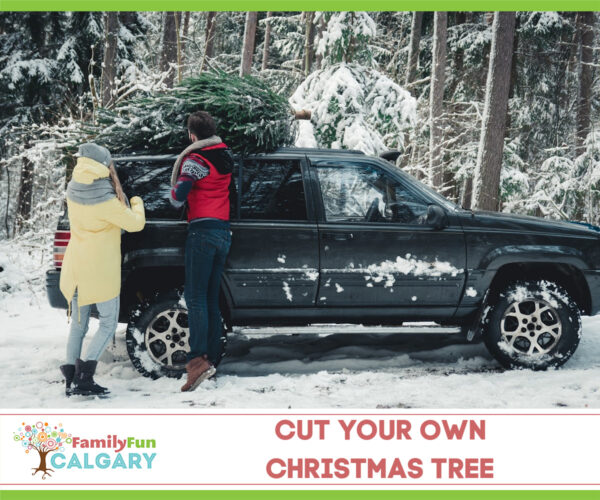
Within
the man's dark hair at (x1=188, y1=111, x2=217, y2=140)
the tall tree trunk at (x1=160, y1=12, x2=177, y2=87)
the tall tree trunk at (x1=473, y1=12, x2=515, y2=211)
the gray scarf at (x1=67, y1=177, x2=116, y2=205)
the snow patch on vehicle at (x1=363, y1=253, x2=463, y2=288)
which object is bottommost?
the snow patch on vehicle at (x1=363, y1=253, x2=463, y2=288)

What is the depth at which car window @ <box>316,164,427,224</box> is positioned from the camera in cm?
471

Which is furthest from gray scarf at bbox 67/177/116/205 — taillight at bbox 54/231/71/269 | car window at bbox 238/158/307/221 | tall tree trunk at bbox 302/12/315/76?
tall tree trunk at bbox 302/12/315/76

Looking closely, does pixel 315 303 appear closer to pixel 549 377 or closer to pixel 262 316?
pixel 262 316

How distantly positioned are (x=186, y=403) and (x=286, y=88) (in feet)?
41.5

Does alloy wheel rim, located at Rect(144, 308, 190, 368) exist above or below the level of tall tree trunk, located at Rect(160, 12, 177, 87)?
below

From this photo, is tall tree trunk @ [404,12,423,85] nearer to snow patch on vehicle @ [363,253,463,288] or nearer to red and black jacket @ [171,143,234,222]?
snow patch on vehicle @ [363,253,463,288]

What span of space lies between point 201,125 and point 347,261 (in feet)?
5.23

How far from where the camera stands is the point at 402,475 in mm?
3129

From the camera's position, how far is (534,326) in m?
4.66

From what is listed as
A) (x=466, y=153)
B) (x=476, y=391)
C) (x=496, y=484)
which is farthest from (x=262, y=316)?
(x=466, y=153)

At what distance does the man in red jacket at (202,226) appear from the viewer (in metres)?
4.21

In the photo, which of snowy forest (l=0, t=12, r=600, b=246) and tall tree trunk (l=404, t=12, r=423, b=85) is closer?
snowy forest (l=0, t=12, r=600, b=246)

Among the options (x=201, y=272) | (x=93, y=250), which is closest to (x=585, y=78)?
(x=201, y=272)

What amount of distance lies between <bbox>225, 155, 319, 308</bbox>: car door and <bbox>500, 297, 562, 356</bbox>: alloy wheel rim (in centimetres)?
168
